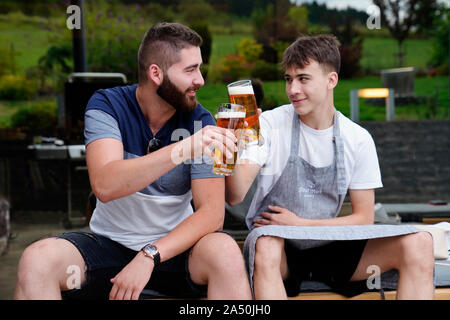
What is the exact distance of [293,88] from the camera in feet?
6.75

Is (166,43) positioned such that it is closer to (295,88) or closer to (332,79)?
(295,88)

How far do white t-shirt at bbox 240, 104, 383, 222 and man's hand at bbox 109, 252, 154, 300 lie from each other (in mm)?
618

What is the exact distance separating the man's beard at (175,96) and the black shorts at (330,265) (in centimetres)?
59

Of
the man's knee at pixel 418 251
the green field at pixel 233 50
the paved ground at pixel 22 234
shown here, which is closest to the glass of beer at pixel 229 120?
the man's knee at pixel 418 251

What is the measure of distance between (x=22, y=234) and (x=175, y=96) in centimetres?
367

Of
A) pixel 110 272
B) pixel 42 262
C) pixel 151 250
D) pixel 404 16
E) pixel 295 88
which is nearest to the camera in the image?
pixel 42 262

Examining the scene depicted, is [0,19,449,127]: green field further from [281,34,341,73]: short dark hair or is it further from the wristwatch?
the wristwatch

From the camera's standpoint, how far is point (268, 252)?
5.57 feet

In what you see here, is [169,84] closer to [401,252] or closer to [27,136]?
[401,252]

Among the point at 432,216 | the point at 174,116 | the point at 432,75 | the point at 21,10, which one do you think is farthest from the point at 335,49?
the point at 21,10

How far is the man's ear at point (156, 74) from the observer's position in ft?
6.22

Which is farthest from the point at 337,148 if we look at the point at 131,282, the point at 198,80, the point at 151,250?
the point at 131,282

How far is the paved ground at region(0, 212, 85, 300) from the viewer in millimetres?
3473

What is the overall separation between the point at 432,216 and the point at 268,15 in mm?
4295
